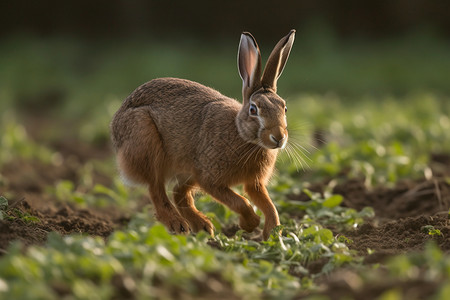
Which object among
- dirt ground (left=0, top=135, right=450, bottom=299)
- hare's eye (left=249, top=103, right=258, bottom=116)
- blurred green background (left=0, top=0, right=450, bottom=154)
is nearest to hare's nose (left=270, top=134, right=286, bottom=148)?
hare's eye (left=249, top=103, right=258, bottom=116)

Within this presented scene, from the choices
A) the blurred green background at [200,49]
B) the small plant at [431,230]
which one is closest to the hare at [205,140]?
the small plant at [431,230]

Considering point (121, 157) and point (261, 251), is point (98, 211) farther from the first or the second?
point (261, 251)

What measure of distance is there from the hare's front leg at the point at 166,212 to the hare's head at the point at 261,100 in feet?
3.06

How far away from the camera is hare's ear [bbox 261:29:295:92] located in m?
5.90

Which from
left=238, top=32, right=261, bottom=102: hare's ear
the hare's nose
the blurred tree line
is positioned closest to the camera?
the hare's nose

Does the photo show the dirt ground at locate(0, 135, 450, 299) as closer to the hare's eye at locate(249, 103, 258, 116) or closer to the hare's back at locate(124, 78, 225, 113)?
the hare's back at locate(124, 78, 225, 113)

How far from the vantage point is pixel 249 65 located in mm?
6164

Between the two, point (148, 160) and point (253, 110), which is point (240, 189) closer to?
point (148, 160)

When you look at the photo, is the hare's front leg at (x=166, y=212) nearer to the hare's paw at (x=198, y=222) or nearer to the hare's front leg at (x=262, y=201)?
the hare's paw at (x=198, y=222)

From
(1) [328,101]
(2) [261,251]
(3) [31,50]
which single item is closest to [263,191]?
(2) [261,251]

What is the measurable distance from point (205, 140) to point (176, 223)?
0.74 meters

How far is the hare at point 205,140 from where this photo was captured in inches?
231

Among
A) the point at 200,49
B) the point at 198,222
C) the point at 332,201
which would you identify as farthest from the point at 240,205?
the point at 200,49

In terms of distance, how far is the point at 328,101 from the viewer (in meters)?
13.1
